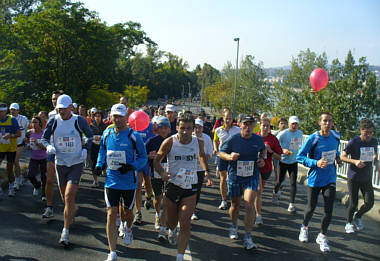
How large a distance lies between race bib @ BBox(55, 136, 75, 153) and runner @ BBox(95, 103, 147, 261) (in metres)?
0.96

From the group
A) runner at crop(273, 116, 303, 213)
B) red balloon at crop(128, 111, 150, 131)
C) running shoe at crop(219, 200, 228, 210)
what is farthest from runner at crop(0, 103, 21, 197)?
runner at crop(273, 116, 303, 213)

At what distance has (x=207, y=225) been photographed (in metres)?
6.16

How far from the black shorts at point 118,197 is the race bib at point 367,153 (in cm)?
408

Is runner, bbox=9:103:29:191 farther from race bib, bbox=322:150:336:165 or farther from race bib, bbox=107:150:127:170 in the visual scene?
race bib, bbox=322:150:336:165

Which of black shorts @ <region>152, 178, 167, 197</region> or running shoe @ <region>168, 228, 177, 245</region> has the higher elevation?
black shorts @ <region>152, 178, 167, 197</region>

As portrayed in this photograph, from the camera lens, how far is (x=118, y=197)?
4539mm

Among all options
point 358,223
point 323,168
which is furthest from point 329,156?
point 358,223

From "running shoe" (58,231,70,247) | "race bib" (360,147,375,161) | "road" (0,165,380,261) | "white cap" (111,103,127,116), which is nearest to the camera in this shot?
"white cap" (111,103,127,116)

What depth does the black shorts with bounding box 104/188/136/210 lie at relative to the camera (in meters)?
4.46

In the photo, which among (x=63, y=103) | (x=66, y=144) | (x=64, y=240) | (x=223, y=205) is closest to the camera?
(x=64, y=240)

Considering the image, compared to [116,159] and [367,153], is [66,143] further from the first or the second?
[367,153]

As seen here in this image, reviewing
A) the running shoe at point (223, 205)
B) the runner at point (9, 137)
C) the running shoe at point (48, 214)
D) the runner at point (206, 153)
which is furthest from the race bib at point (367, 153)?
the runner at point (9, 137)

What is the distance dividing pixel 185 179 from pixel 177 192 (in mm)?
207

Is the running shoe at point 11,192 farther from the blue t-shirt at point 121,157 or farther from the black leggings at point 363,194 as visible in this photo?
the black leggings at point 363,194
